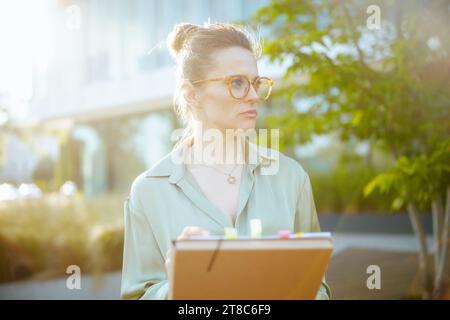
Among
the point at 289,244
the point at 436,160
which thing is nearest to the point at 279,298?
the point at 289,244

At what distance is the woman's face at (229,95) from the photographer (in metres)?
1.76

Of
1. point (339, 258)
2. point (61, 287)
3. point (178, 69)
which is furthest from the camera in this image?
point (61, 287)

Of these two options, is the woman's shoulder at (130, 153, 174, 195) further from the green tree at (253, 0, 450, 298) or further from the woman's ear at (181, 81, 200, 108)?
the green tree at (253, 0, 450, 298)

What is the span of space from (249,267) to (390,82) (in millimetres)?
2761

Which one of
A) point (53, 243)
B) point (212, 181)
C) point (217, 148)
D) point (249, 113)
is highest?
point (249, 113)

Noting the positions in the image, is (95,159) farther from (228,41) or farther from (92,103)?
(228,41)

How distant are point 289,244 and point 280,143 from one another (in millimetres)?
3237

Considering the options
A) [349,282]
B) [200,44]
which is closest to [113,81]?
[349,282]

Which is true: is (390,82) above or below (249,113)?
above

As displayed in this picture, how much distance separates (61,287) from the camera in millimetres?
6379

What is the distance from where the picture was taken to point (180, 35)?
1928 millimetres

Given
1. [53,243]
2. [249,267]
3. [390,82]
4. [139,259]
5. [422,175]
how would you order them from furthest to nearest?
1. [53,243]
2. [390,82]
3. [422,175]
4. [139,259]
5. [249,267]

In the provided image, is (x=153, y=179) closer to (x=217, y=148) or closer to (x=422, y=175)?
(x=217, y=148)

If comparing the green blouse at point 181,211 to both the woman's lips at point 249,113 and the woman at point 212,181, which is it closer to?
the woman at point 212,181
